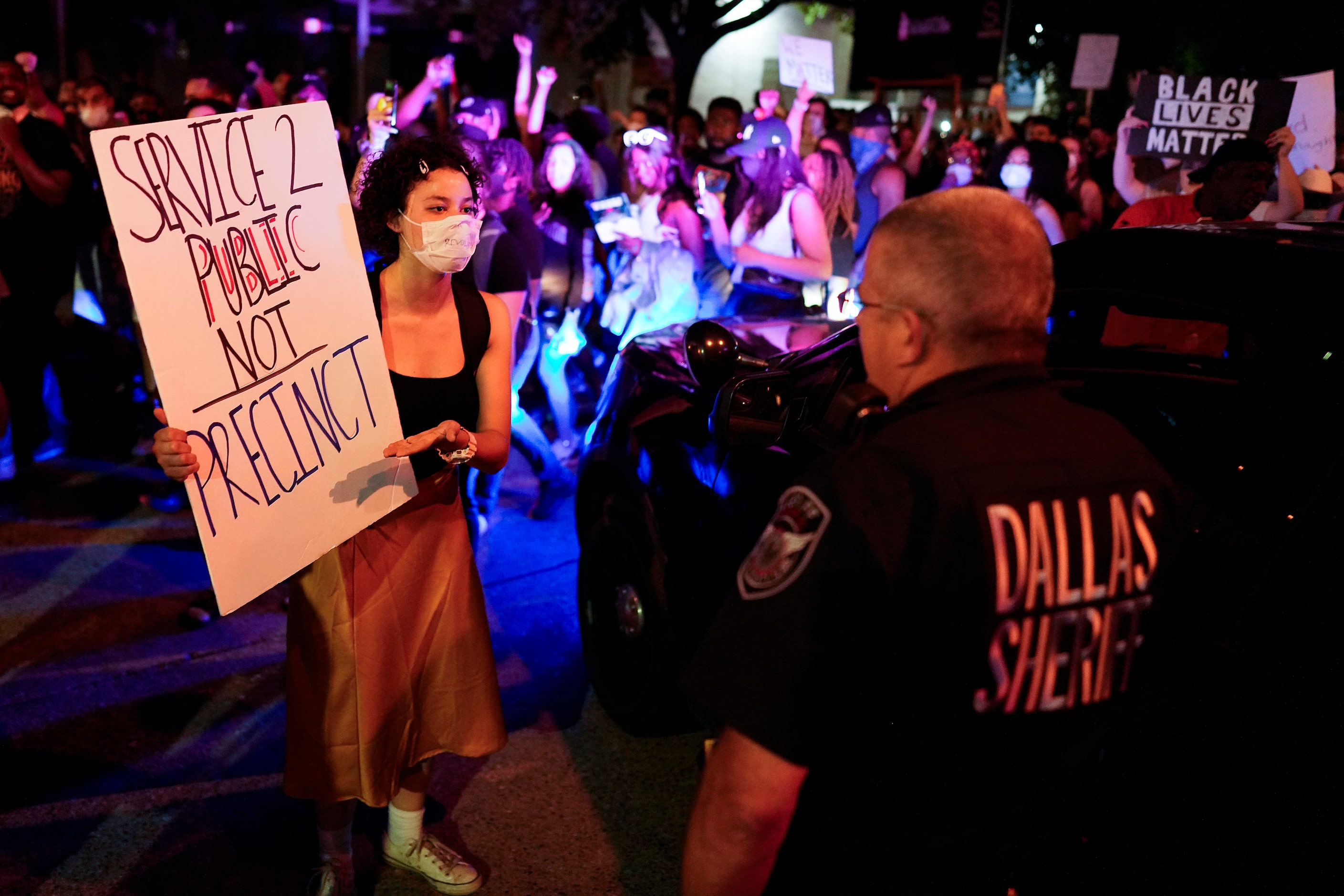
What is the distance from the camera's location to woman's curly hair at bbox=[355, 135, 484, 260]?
2701 millimetres

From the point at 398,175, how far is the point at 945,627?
1.92 metres

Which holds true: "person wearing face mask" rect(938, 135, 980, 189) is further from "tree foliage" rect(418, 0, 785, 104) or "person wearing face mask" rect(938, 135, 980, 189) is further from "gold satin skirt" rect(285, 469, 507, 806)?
"tree foliage" rect(418, 0, 785, 104)

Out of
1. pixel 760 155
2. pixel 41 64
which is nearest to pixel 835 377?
pixel 760 155

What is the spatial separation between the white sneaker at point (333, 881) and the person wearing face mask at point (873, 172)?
6.13 m

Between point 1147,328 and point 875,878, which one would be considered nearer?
point 875,878

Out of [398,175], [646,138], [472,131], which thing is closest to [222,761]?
[398,175]

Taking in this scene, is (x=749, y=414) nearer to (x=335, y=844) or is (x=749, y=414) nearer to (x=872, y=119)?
(x=335, y=844)

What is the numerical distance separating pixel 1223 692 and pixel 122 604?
430 cm

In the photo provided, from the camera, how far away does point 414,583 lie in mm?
2748

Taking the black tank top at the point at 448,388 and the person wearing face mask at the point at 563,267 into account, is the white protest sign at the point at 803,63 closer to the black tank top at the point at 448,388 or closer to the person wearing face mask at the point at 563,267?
the person wearing face mask at the point at 563,267

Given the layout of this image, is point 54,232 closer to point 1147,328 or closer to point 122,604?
point 122,604

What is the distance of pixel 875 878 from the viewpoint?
1.49 m

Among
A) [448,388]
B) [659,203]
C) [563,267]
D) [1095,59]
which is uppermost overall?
[1095,59]

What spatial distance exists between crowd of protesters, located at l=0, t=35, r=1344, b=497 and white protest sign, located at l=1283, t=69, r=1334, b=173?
0.56ft
